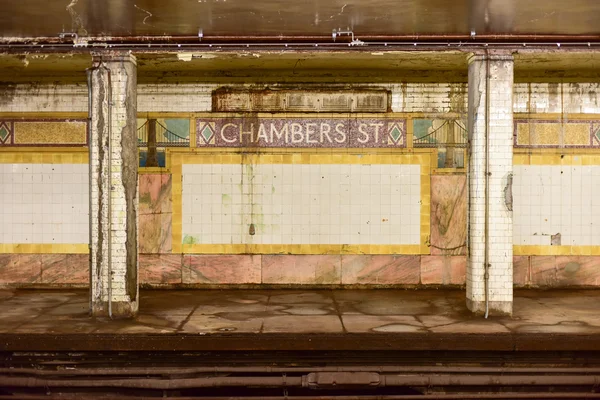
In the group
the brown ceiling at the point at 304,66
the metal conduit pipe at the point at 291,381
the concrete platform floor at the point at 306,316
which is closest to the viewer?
the metal conduit pipe at the point at 291,381

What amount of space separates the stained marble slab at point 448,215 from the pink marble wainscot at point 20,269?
6204 mm

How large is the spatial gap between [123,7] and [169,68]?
2.51 m

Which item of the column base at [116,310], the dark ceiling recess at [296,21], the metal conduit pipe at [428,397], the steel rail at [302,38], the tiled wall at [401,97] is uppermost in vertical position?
the dark ceiling recess at [296,21]

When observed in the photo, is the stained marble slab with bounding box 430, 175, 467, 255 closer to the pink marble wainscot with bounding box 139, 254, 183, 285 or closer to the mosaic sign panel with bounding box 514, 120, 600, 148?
the mosaic sign panel with bounding box 514, 120, 600, 148

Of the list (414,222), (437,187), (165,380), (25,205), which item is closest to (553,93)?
(437,187)

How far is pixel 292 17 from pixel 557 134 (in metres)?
4.90

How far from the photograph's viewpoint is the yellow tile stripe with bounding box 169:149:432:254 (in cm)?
861

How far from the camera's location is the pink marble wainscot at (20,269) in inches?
340

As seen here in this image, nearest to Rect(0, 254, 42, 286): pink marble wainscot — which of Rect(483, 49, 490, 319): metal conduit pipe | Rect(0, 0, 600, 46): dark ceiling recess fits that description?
Rect(0, 0, 600, 46): dark ceiling recess

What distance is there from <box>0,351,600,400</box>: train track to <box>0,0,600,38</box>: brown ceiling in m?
3.64

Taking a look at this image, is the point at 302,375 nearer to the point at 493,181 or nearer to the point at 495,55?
the point at 493,181

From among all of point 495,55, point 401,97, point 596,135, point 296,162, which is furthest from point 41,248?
point 596,135

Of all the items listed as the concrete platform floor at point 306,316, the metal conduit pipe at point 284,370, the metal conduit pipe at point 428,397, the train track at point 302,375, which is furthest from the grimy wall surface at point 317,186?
the metal conduit pipe at point 428,397

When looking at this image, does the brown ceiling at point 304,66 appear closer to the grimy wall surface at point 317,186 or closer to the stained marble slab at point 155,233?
the grimy wall surface at point 317,186
